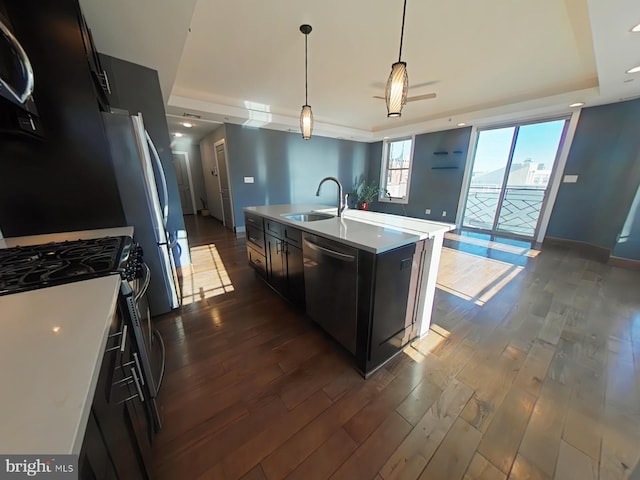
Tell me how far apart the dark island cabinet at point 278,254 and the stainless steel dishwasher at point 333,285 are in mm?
145

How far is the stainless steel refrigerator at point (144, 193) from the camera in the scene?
1.63 meters

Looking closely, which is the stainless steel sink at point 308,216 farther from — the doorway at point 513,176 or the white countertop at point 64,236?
the doorway at point 513,176

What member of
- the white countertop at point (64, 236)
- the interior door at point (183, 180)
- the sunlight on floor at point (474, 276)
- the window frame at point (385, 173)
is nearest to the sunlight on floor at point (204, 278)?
the white countertop at point (64, 236)

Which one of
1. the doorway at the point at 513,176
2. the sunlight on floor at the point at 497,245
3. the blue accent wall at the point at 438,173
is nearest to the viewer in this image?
the sunlight on floor at the point at 497,245

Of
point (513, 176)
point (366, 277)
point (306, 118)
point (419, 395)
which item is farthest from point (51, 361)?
point (513, 176)

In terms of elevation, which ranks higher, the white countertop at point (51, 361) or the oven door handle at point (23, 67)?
the oven door handle at point (23, 67)

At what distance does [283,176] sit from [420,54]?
3.50 meters

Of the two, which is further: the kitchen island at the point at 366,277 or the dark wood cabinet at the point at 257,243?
the dark wood cabinet at the point at 257,243

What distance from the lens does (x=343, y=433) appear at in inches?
45.4

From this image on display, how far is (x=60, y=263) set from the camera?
3.25ft

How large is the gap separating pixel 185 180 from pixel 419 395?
784 centimetres

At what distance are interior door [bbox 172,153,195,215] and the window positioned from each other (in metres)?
5.95
